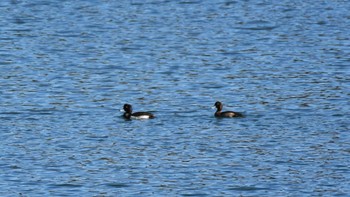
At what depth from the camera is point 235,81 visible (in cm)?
3541

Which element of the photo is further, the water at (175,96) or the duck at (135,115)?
the duck at (135,115)

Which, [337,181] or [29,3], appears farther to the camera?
[29,3]

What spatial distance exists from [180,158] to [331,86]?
31.0 feet

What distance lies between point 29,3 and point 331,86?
67.8 ft

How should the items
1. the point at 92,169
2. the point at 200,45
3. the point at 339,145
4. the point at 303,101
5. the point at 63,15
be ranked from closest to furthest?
the point at 92,169, the point at 339,145, the point at 303,101, the point at 200,45, the point at 63,15

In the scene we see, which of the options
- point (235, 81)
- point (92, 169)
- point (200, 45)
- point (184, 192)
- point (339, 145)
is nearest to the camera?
point (184, 192)

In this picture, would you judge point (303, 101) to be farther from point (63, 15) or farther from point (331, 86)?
point (63, 15)

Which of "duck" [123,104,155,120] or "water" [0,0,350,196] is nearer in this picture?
"water" [0,0,350,196]

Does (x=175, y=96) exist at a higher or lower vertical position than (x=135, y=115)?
lower

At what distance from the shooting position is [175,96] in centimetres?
3322

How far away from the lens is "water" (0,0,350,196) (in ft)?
80.0

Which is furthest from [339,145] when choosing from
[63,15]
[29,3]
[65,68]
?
[29,3]

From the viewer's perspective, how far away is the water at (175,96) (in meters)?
24.4

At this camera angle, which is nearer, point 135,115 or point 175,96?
point 135,115
